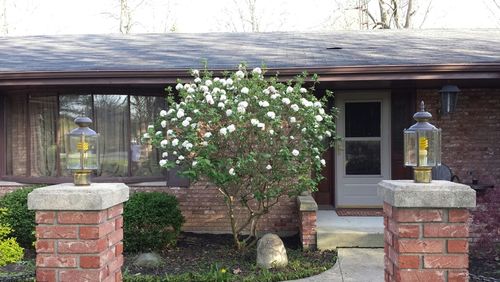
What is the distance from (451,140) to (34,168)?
25.1 ft

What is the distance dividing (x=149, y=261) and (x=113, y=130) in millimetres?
2989

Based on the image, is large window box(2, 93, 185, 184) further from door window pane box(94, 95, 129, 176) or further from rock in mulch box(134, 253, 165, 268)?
rock in mulch box(134, 253, 165, 268)

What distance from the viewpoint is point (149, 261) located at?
259 inches

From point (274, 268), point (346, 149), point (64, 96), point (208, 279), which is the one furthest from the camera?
point (346, 149)

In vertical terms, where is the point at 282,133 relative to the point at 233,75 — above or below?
below

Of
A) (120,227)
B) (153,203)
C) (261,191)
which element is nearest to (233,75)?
(261,191)

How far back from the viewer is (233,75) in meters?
6.94

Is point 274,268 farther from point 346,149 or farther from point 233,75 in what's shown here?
point 346,149

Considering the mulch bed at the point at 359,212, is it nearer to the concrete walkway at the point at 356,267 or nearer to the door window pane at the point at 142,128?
the concrete walkway at the point at 356,267

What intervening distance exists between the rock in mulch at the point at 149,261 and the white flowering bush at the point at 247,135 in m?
1.23

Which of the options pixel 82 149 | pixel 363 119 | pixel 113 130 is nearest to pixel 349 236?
pixel 363 119

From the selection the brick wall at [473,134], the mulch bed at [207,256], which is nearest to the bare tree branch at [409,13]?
the brick wall at [473,134]

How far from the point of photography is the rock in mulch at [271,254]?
20.7ft

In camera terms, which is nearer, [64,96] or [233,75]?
[233,75]
